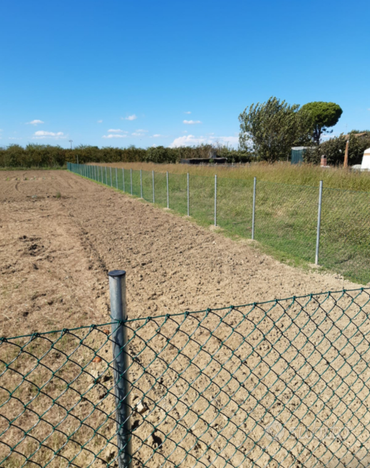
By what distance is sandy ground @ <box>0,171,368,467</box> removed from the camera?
15.1 ft

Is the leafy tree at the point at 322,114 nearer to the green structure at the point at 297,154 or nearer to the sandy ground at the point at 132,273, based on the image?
the green structure at the point at 297,154

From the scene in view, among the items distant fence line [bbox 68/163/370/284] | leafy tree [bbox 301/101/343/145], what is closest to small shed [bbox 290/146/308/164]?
distant fence line [bbox 68/163/370/284]

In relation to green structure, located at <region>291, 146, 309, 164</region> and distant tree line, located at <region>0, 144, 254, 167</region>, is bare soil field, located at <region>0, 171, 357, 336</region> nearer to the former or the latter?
green structure, located at <region>291, 146, 309, 164</region>

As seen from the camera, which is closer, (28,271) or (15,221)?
(28,271)

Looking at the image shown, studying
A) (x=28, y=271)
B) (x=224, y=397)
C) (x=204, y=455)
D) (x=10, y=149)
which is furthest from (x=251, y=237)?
(x=10, y=149)

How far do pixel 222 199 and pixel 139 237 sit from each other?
4969 mm

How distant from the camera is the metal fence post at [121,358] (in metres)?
1.50

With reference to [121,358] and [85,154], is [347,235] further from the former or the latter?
[85,154]

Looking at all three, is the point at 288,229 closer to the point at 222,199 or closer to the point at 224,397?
the point at 222,199

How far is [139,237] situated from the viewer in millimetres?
8922

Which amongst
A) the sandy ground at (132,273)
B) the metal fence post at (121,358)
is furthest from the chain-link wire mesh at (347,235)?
the metal fence post at (121,358)

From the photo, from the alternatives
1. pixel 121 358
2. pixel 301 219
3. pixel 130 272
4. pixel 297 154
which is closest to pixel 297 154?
pixel 297 154

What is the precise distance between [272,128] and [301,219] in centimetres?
2094

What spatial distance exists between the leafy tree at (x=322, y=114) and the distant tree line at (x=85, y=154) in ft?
92.9
